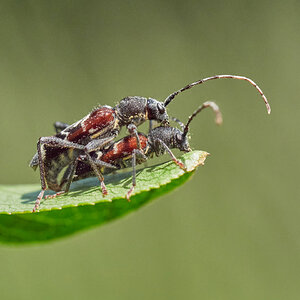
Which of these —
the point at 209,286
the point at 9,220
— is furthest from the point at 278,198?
the point at 9,220

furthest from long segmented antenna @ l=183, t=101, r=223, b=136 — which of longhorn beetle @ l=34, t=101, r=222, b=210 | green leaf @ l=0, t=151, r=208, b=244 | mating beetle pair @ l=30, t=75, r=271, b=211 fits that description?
green leaf @ l=0, t=151, r=208, b=244

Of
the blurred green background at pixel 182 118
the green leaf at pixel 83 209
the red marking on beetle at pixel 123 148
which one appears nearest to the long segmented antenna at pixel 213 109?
the green leaf at pixel 83 209

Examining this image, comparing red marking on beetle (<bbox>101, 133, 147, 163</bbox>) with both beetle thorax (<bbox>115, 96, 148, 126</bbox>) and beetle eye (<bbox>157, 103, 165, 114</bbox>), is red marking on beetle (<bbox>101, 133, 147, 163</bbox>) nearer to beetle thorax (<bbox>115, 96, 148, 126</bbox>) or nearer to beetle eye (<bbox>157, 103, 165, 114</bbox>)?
beetle thorax (<bbox>115, 96, 148, 126</bbox>)

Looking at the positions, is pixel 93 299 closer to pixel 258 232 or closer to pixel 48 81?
pixel 258 232

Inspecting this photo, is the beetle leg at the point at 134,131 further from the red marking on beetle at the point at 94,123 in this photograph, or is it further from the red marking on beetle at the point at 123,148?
the red marking on beetle at the point at 94,123

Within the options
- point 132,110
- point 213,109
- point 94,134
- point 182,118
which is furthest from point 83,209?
point 182,118

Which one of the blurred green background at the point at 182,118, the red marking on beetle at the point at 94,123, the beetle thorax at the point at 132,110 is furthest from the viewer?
the blurred green background at the point at 182,118
